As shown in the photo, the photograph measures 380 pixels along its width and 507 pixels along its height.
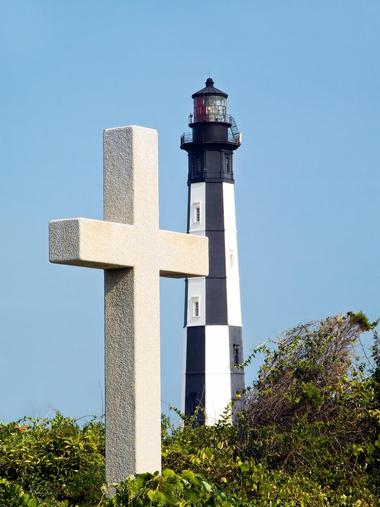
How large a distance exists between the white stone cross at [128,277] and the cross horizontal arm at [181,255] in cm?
4

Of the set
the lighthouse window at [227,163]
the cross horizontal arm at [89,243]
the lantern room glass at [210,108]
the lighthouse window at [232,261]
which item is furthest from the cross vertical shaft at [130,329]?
the lantern room glass at [210,108]

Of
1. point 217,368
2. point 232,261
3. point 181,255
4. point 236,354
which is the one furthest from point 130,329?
point 232,261

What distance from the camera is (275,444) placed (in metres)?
10.5

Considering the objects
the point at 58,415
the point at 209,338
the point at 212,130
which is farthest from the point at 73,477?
the point at 212,130

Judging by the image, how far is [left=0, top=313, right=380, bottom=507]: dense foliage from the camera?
9586 mm

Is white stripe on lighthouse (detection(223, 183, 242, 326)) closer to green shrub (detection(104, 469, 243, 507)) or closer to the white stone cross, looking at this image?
the white stone cross

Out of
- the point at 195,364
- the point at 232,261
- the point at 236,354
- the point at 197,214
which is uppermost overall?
the point at 197,214

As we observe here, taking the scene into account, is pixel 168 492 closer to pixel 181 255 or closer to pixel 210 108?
pixel 181 255

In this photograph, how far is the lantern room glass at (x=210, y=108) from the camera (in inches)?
1543

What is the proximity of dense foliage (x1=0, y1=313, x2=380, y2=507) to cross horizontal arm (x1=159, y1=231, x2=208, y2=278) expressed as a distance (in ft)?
5.13

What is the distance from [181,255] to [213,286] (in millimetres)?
27349

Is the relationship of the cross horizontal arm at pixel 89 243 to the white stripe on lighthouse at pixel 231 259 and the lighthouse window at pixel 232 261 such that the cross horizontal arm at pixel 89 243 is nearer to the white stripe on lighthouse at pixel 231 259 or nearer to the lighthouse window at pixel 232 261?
the white stripe on lighthouse at pixel 231 259

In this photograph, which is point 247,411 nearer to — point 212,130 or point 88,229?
point 88,229

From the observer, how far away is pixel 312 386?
10.8 m
